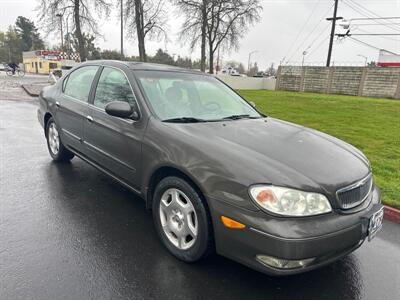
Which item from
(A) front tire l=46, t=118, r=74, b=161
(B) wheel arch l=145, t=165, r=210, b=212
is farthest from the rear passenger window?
(B) wheel arch l=145, t=165, r=210, b=212

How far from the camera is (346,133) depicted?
8062 mm

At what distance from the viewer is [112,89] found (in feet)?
11.8

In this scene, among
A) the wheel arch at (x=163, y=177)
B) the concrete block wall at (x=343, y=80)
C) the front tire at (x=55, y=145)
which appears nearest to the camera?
the wheel arch at (x=163, y=177)

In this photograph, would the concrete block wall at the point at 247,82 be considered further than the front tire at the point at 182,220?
Yes

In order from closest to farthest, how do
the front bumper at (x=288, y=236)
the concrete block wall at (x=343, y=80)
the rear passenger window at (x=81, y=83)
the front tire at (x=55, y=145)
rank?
1. the front bumper at (x=288, y=236)
2. the rear passenger window at (x=81, y=83)
3. the front tire at (x=55, y=145)
4. the concrete block wall at (x=343, y=80)

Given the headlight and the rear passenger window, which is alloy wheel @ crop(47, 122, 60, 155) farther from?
the headlight

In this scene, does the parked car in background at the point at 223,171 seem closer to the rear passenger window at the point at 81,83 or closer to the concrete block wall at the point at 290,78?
the rear passenger window at the point at 81,83

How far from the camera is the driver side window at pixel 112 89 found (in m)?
3.35

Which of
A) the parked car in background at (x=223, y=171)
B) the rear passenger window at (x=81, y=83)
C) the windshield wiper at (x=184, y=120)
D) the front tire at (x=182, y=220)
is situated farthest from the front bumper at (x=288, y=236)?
the rear passenger window at (x=81, y=83)

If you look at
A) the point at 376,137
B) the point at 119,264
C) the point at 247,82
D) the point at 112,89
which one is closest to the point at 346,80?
the point at 247,82

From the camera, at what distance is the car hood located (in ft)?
7.27

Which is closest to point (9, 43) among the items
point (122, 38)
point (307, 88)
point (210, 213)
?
point (122, 38)

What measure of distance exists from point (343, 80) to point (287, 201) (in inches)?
1076

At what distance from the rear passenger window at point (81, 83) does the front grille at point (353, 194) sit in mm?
3144
